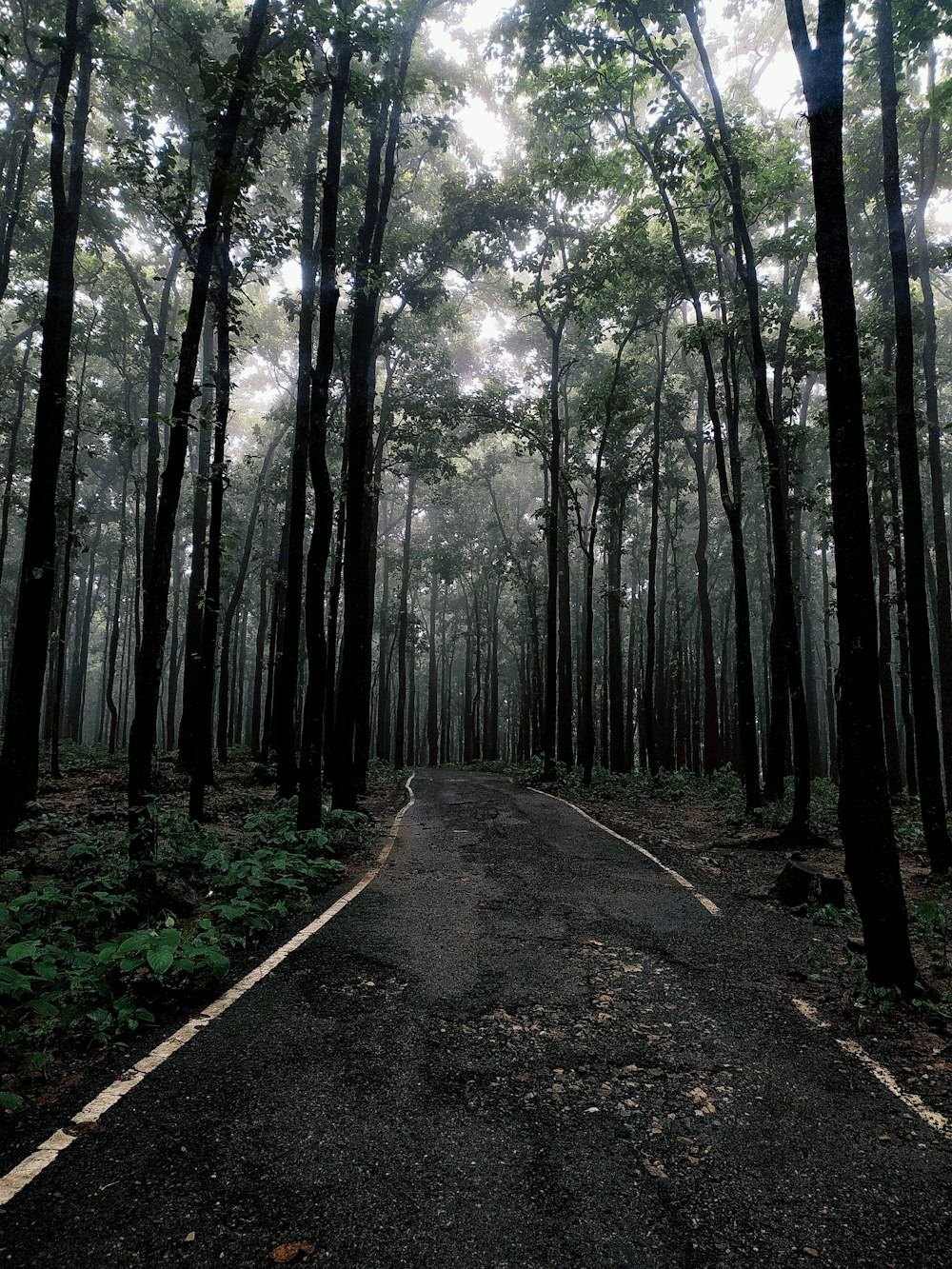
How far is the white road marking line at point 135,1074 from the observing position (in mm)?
2680

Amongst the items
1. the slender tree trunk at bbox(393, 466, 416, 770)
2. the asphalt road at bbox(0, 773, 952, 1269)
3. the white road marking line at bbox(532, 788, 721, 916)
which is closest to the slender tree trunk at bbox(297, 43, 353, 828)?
the asphalt road at bbox(0, 773, 952, 1269)

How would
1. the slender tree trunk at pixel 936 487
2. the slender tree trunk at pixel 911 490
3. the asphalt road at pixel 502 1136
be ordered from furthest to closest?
the slender tree trunk at pixel 936 487 → the slender tree trunk at pixel 911 490 → the asphalt road at pixel 502 1136

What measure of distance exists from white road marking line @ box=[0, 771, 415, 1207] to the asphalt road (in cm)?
7

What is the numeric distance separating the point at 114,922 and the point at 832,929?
692 centimetres

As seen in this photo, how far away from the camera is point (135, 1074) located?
347 centimetres

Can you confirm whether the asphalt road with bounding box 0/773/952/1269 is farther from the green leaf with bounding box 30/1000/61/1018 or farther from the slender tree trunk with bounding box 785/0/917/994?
the slender tree trunk with bounding box 785/0/917/994

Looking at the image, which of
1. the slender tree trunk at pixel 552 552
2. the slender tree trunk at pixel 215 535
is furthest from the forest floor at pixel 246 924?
the slender tree trunk at pixel 552 552

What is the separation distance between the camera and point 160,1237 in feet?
7.61

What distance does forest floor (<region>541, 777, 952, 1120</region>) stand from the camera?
4176 millimetres

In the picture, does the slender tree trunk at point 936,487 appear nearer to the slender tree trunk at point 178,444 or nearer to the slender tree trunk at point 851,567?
the slender tree trunk at point 851,567

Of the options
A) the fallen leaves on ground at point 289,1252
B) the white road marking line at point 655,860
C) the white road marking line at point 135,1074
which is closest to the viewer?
the fallen leaves on ground at point 289,1252

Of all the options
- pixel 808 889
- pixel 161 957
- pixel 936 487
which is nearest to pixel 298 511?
pixel 161 957

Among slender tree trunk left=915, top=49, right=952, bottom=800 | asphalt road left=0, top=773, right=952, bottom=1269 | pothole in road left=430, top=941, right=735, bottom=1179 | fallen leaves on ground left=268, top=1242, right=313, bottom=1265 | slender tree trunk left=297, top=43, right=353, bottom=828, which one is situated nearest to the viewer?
fallen leaves on ground left=268, top=1242, right=313, bottom=1265

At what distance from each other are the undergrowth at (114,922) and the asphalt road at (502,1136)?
2.09 ft
